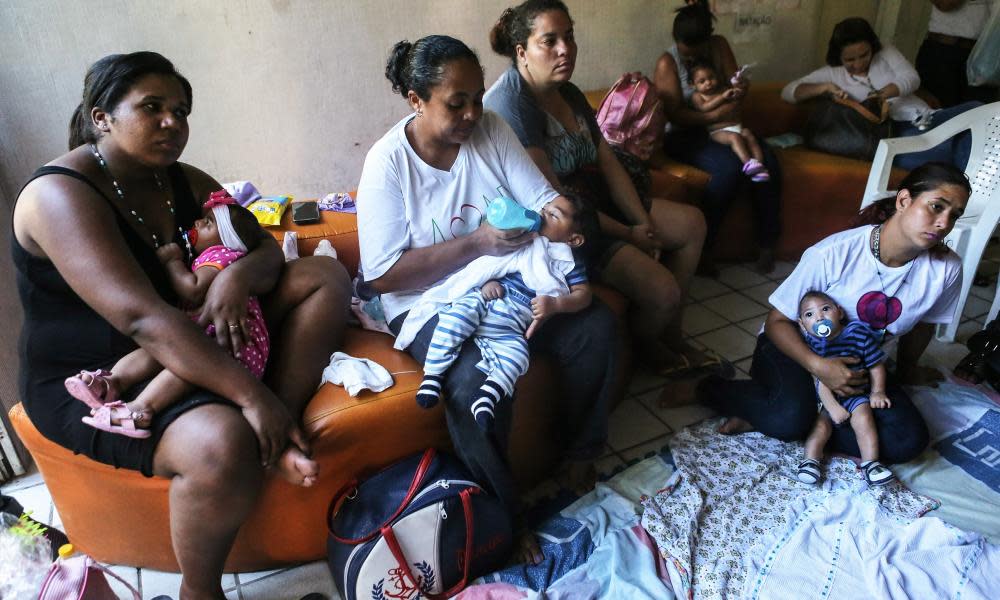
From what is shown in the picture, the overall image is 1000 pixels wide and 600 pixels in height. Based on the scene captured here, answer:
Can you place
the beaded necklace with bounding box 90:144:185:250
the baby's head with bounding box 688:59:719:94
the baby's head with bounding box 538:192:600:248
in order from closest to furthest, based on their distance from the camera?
the beaded necklace with bounding box 90:144:185:250 < the baby's head with bounding box 538:192:600:248 < the baby's head with bounding box 688:59:719:94

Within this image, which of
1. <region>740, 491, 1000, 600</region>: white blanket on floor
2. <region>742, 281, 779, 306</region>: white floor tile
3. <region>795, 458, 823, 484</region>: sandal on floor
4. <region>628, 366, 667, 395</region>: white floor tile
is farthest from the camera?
<region>742, 281, 779, 306</region>: white floor tile

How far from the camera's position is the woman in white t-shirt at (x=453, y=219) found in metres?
1.74

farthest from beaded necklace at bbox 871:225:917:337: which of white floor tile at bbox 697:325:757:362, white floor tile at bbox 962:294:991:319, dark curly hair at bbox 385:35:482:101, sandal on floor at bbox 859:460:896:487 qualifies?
dark curly hair at bbox 385:35:482:101

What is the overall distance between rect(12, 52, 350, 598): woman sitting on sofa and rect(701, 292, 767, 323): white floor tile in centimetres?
204

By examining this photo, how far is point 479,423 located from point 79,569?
88 centimetres

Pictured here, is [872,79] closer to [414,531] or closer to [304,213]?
[304,213]

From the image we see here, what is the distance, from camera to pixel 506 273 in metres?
1.84

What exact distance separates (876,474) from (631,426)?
0.73 m

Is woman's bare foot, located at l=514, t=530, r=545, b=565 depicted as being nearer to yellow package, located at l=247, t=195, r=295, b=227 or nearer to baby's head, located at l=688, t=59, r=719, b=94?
yellow package, located at l=247, t=195, r=295, b=227

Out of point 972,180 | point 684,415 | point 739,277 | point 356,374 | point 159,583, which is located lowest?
point 159,583

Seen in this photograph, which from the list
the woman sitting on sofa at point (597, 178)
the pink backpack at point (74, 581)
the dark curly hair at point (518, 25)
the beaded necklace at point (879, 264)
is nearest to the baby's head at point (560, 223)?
the woman sitting on sofa at point (597, 178)

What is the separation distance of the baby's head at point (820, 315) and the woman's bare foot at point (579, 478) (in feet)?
2.58

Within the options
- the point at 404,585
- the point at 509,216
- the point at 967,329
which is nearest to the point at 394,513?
the point at 404,585

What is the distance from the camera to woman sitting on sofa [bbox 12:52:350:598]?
1.41 metres
